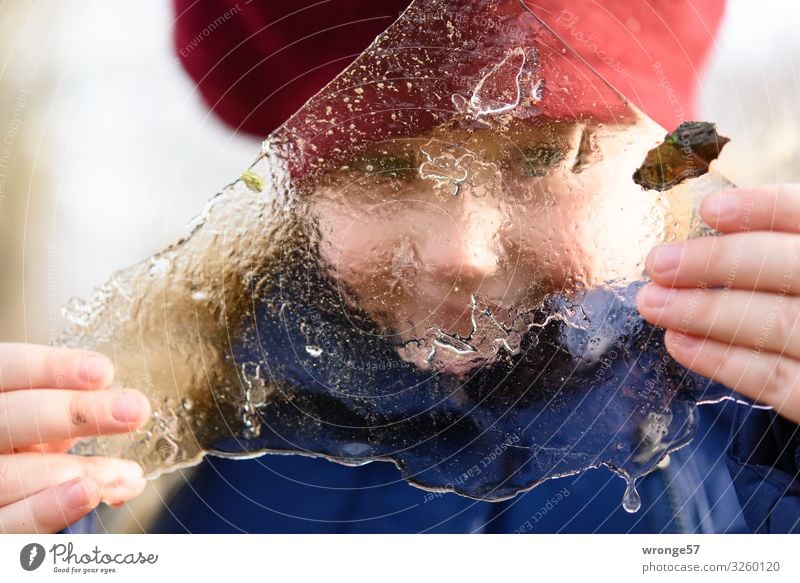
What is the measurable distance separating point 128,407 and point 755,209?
14.8 inches

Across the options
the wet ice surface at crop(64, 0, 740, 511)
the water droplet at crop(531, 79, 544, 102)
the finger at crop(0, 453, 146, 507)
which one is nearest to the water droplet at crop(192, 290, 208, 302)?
the wet ice surface at crop(64, 0, 740, 511)

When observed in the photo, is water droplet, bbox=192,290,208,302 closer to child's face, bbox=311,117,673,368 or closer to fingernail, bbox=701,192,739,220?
child's face, bbox=311,117,673,368

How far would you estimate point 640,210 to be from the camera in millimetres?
341

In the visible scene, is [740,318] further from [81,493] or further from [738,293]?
[81,493]

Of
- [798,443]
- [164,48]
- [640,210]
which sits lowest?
[798,443]

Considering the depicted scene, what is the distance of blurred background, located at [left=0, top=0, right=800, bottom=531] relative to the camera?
1.18 ft

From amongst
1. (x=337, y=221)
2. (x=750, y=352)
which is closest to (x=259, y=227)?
(x=337, y=221)

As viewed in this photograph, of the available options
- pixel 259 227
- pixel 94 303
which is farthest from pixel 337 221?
pixel 94 303

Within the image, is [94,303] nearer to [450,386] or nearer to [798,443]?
[450,386]

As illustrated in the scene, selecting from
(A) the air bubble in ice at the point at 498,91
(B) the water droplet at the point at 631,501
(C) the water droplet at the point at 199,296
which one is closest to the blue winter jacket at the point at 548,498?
(B) the water droplet at the point at 631,501

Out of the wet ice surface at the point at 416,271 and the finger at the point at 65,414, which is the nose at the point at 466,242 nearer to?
the wet ice surface at the point at 416,271

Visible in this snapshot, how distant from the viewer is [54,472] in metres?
0.36

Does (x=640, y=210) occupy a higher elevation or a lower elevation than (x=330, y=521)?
higher

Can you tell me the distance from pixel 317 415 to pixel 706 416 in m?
0.25
